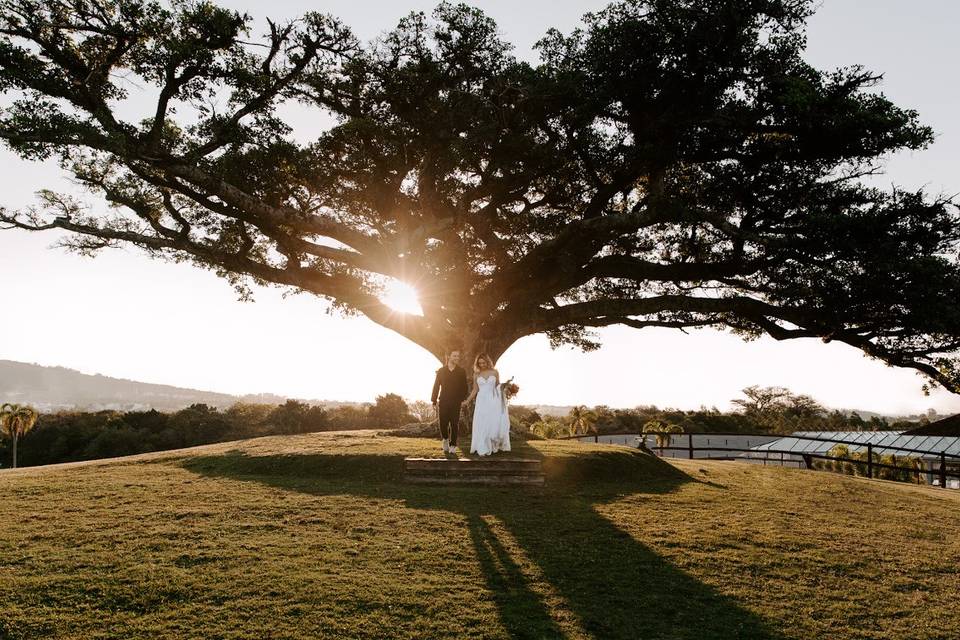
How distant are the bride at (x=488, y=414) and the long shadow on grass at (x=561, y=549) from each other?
1.33 meters

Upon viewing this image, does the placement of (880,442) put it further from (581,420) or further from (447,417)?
(447,417)

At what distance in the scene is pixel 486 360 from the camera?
43.9 feet

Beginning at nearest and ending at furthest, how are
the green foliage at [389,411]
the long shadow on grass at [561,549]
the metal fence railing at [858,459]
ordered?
the long shadow on grass at [561,549]
the metal fence railing at [858,459]
the green foliage at [389,411]

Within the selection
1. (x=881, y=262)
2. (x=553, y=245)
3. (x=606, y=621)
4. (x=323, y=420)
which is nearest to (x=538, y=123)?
(x=553, y=245)

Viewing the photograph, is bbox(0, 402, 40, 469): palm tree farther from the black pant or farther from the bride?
the bride

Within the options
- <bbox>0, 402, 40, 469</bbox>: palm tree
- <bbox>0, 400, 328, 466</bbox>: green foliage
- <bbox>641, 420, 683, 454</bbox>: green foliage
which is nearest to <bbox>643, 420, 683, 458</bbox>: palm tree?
<bbox>641, 420, 683, 454</bbox>: green foliage

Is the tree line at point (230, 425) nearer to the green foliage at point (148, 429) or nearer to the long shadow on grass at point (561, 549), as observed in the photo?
the green foliage at point (148, 429)

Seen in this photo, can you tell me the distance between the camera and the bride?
13203 millimetres

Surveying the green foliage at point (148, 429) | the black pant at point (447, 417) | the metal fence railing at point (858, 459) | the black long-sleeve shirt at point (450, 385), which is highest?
the black long-sleeve shirt at point (450, 385)

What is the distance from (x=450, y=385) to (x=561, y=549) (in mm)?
5709

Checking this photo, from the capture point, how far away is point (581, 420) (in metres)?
46.2

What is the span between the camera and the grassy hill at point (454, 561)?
536 centimetres

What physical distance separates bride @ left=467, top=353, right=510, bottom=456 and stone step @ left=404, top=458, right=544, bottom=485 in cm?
168

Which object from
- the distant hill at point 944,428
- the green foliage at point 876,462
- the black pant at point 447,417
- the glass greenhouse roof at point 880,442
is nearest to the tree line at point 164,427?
the glass greenhouse roof at point 880,442
